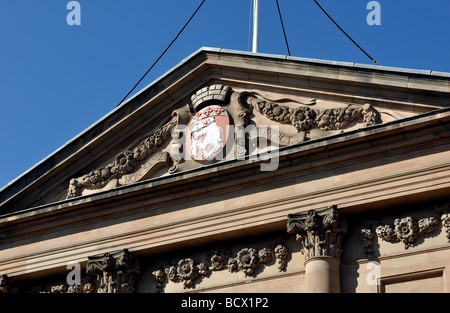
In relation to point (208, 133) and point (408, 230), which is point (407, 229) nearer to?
point (408, 230)

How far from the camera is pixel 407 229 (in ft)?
83.8

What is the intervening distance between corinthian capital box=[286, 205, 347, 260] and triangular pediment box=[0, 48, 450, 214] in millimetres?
2037

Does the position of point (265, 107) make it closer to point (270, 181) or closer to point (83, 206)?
point (270, 181)

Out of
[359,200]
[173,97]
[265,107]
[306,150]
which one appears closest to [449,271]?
[359,200]

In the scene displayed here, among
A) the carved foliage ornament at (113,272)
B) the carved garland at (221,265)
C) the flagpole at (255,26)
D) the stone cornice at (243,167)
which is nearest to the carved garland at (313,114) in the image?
the stone cornice at (243,167)

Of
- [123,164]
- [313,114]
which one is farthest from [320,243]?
[123,164]

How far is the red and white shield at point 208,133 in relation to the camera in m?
28.3

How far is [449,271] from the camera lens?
81.1 ft

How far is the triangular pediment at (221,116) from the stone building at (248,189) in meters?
0.04

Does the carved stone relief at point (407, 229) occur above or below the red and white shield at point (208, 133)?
below

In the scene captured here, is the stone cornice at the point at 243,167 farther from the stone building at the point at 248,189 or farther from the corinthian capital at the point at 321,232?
the corinthian capital at the point at 321,232

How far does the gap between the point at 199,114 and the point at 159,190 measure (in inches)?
87.1

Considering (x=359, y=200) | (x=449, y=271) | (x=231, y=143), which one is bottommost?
(x=449, y=271)

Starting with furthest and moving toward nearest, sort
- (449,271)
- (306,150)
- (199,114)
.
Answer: (199,114), (306,150), (449,271)
